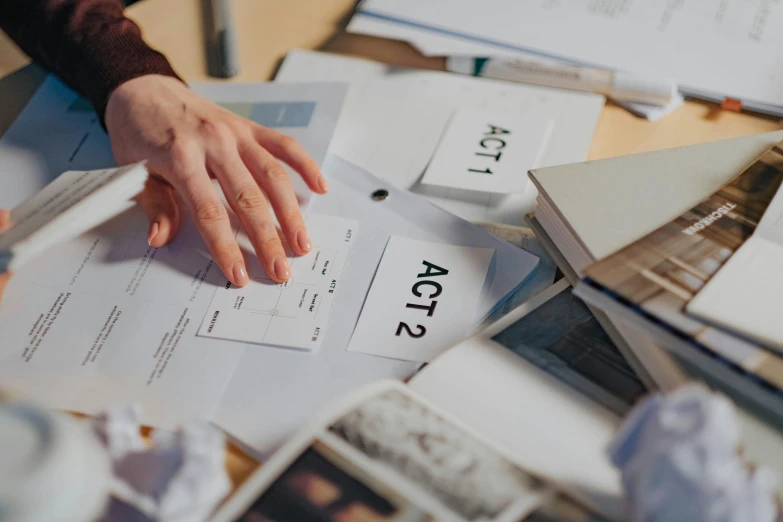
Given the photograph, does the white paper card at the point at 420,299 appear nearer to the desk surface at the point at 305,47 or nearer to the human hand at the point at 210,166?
the human hand at the point at 210,166

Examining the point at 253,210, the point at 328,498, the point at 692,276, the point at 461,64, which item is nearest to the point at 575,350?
the point at 692,276

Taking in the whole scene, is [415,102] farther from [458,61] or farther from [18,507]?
[18,507]

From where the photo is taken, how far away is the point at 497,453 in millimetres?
424

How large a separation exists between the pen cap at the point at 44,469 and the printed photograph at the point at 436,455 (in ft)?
0.53

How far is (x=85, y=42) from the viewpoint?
2.71ft

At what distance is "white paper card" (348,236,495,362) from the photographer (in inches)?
21.9

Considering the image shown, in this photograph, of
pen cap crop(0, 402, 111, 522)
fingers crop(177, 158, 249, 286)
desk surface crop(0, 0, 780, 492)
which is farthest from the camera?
desk surface crop(0, 0, 780, 492)

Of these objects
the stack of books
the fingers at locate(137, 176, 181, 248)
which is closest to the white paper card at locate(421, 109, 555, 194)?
the stack of books

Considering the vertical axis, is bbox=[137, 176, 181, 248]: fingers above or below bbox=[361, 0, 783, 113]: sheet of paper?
below

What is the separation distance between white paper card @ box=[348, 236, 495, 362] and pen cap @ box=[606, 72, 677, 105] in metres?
0.30

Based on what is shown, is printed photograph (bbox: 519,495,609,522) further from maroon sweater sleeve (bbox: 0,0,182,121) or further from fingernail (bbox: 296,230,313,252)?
maroon sweater sleeve (bbox: 0,0,182,121)

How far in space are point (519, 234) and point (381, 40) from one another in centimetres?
39

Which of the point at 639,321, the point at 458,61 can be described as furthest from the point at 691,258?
the point at 458,61

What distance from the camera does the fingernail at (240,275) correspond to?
609 millimetres
